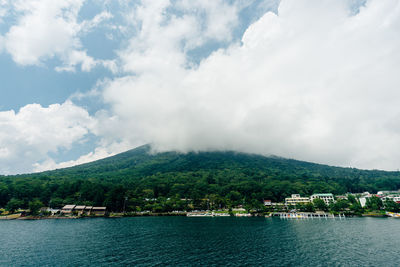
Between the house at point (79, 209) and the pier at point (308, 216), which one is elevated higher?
the house at point (79, 209)

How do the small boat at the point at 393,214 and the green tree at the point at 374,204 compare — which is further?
the green tree at the point at 374,204

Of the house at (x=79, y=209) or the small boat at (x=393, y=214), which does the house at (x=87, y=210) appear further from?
the small boat at (x=393, y=214)

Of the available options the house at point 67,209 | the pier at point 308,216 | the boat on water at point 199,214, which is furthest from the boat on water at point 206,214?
the house at point 67,209

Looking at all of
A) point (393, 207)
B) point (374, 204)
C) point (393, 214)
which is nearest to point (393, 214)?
point (393, 214)

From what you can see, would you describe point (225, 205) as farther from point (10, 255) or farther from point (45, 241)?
point (10, 255)

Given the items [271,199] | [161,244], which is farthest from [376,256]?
[271,199]

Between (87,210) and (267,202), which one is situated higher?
(267,202)

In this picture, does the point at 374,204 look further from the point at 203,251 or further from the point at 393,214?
the point at 203,251

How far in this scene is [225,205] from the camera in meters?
129

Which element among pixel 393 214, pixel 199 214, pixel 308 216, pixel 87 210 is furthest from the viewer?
pixel 199 214

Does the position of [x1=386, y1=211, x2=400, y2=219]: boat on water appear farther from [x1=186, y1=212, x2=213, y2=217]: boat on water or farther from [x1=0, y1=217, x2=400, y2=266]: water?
[x1=186, y1=212, x2=213, y2=217]: boat on water

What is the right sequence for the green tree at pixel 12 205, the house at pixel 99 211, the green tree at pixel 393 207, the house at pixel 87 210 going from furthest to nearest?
the house at pixel 99 211
the house at pixel 87 210
the green tree at pixel 393 207
the green tree at pixel 12 205

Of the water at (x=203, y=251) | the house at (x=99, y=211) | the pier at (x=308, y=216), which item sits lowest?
the water at (x=203, y=251)

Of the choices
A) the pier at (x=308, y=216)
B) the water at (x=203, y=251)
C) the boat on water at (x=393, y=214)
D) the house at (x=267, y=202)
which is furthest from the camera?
the house at (x=267, y=202)
